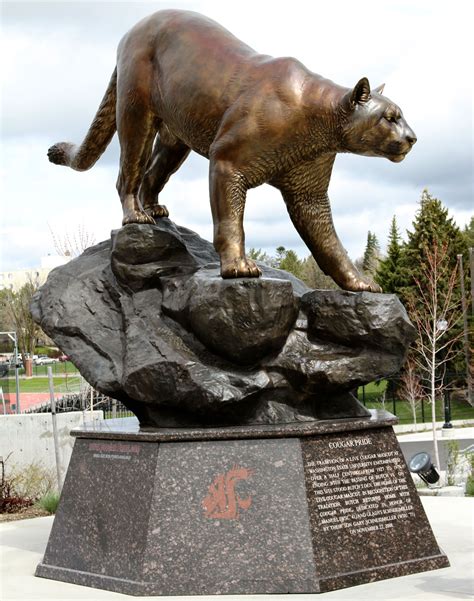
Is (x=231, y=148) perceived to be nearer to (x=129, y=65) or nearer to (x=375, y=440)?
(x=129, y=65)

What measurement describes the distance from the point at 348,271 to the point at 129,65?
2.39 meters

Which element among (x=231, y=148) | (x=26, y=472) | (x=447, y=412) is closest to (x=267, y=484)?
(x=231, y=148)

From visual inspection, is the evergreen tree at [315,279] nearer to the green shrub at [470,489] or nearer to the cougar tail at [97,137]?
the green shrub at [470,489]

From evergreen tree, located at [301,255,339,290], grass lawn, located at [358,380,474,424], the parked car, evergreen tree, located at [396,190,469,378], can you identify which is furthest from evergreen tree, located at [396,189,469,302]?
the parked car

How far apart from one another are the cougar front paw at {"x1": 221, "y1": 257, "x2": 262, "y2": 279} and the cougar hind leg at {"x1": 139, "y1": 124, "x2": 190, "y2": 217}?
157 centimetres

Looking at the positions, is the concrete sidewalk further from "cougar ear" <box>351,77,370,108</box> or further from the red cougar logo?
"cougar ear" <box>351,77,370,108</box>

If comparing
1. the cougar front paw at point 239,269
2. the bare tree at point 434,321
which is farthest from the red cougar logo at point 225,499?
the bare tree at point 434,321

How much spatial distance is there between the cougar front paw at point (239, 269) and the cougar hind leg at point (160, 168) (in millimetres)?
1569

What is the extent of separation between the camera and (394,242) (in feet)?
93.8

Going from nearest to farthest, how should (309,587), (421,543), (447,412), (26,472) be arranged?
(309,587), (421,543), (26,472), (447,412)

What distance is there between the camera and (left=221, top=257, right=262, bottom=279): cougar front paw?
20.0 feet

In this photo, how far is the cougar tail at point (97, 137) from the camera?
24.9ft

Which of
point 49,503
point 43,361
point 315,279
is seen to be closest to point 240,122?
point 49,503

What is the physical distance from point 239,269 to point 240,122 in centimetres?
105
